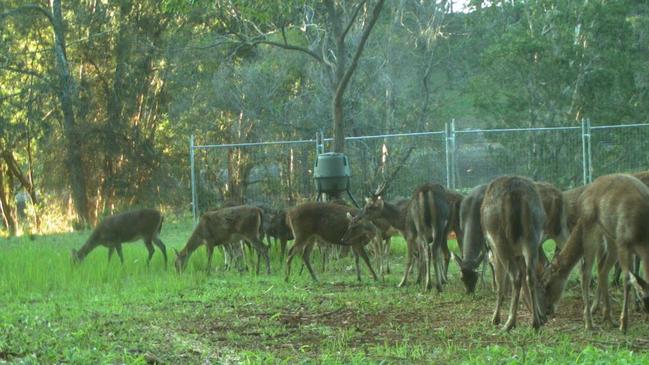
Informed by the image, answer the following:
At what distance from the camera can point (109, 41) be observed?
31656 mm

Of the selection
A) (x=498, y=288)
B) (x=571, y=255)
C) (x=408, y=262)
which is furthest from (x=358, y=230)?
(x=571, y=255)

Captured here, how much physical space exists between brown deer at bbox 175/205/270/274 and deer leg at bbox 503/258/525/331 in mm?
6212

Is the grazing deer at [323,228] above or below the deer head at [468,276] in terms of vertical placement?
above

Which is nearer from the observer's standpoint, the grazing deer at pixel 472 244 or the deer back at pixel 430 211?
the grazing deer at pixel 472 244

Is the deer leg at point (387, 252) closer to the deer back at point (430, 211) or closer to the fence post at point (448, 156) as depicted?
the deer back at point (430, 211)

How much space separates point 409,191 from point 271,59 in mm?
11405

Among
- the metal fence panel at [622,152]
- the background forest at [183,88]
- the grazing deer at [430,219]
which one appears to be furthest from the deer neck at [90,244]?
the background forest at [183,88]

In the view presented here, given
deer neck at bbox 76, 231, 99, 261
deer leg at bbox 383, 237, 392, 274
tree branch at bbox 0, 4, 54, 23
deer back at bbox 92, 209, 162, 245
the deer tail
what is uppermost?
tree branch at bbox 0, 4, 54, 23

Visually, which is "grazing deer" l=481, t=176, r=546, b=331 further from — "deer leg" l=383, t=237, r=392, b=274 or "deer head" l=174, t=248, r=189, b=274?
"deer head" l=174, t=248, r=189, b=274

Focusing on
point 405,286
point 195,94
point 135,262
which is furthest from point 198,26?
point 405,286

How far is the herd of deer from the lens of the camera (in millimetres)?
9227

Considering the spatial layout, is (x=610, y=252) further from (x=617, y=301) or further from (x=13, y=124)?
(x=13, y=124)

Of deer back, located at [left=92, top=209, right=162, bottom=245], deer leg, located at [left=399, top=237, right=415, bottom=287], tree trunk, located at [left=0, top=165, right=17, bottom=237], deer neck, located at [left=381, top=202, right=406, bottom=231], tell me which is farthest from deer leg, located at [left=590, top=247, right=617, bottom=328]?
tree trunk, located at [left=0, top=165, right=17, bottom=237]

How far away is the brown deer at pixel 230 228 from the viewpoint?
50.0 feet
